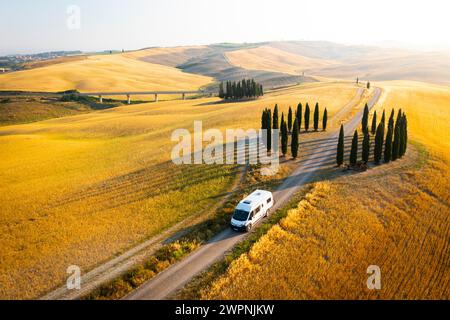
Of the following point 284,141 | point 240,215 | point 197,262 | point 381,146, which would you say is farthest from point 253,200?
point 381,146

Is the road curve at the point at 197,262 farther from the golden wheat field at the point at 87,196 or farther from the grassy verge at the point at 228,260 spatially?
the golden wheat field at the point at 87,196

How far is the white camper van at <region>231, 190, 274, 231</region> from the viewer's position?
30422 millimetres

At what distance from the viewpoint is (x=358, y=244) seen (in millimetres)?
28594

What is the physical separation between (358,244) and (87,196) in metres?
32.9

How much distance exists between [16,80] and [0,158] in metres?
147

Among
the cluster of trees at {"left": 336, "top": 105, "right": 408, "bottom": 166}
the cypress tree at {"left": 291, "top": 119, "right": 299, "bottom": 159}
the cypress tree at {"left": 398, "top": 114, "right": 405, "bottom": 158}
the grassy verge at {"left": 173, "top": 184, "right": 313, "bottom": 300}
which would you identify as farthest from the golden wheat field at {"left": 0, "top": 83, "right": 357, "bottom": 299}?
the cypress tree at {"left": 398, "top": 114, "right": 405, "bottom": 158}

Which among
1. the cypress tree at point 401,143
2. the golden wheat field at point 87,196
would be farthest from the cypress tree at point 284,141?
the cypress tree at point 401,143

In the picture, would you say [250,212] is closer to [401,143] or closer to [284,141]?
[284,141]

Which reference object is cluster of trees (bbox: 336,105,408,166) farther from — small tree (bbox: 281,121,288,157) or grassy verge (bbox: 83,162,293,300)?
grassy verge (bbox: 83,162,293,300)

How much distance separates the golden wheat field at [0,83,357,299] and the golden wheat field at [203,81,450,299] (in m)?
11.3

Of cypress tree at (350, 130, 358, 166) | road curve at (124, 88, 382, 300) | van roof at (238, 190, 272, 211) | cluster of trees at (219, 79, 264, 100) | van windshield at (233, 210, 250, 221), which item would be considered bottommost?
road curve at (124, 88, 382, 300)
